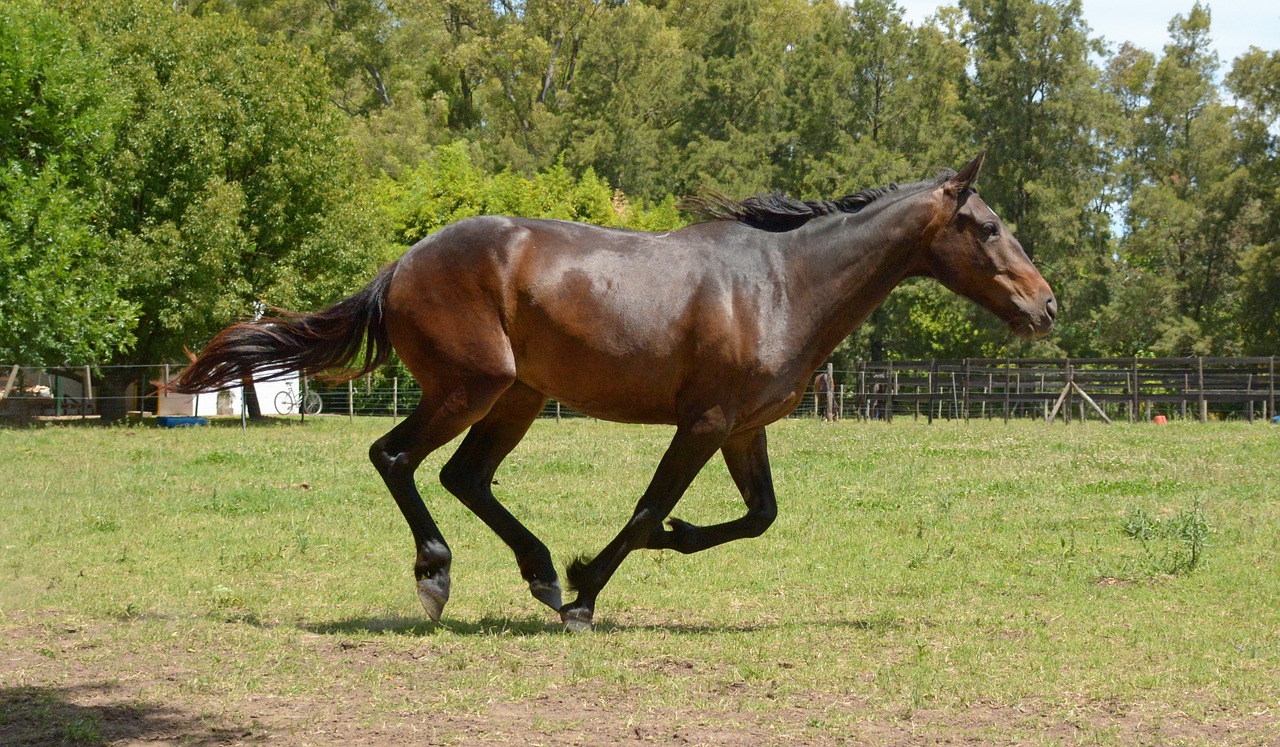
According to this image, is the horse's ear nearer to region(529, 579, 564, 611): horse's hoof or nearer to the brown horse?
the brown horse

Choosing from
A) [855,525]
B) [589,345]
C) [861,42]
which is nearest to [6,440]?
[855,525]

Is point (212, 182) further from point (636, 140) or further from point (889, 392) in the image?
point (636, 140)

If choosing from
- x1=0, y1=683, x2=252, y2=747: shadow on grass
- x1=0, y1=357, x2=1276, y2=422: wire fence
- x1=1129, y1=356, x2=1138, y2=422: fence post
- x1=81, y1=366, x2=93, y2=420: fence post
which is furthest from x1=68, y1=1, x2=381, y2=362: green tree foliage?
x1=0, y1=683, x2=252, y2=747: shadow on grass

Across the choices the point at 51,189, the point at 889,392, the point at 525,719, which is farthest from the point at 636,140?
the point at 525,719

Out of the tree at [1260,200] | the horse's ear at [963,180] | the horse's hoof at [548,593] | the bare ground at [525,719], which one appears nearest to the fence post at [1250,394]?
the tree at [1260,200]

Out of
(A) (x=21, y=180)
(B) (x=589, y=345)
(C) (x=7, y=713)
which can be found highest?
(A) (x=21, y=180)

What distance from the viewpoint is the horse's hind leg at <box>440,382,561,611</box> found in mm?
7633

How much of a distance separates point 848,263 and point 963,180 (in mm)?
862

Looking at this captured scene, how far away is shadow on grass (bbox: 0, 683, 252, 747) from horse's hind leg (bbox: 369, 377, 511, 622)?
2.07 m

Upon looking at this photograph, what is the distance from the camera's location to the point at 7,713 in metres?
5.34

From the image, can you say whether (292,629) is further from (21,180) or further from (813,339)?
(21,180)

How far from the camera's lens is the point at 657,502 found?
24.2 ft

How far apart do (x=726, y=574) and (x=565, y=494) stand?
490 centimetres

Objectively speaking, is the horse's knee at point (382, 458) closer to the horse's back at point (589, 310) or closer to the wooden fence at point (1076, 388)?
the horse's back at point (589, 310)
